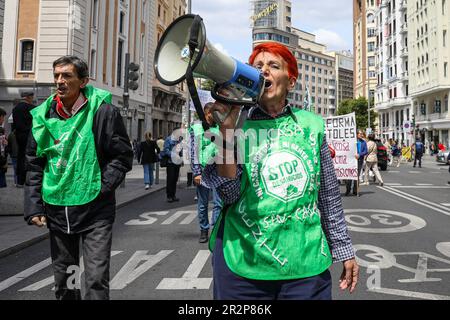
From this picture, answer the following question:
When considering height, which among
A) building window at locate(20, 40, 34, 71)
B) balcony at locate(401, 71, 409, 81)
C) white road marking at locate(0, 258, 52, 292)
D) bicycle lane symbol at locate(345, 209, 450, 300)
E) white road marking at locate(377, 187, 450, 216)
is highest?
balcony at locate(401, 71, 409, 81)

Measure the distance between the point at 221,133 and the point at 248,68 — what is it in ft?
0.90

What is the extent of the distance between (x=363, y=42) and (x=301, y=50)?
146 ft

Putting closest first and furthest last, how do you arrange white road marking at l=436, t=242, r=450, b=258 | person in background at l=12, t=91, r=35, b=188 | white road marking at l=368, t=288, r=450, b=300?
white road marking at l=368, t=288, r=450, b=300 < white road marking at l=436, t=242, r=450, b=258 < person in background at l=12, t=91, r=35, b=188

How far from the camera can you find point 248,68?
1586mm

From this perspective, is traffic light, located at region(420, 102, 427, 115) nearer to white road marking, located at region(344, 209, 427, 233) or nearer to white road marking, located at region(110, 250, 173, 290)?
white road marking, located at region(344, 209, 427, 233)

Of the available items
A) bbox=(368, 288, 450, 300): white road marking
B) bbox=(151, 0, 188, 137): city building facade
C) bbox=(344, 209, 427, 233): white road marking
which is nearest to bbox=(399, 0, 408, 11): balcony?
bbox=(151, 0, 188, 137): city building facade

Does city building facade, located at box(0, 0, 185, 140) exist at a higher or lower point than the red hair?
higher

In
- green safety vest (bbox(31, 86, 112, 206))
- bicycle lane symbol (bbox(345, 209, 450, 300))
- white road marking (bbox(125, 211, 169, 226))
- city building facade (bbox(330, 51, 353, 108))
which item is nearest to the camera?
green safety vest (bbox(31, 86, 112, 206))

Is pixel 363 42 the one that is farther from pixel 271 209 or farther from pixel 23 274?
pixel 271 209

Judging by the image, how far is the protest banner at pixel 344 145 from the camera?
38.4 feet

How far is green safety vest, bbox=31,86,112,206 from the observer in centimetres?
270

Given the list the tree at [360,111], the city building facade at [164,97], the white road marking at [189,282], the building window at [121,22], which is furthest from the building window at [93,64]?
the tree at [360,111]

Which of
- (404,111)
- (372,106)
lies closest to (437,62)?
(404,111)

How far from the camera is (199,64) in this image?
1464 mm
